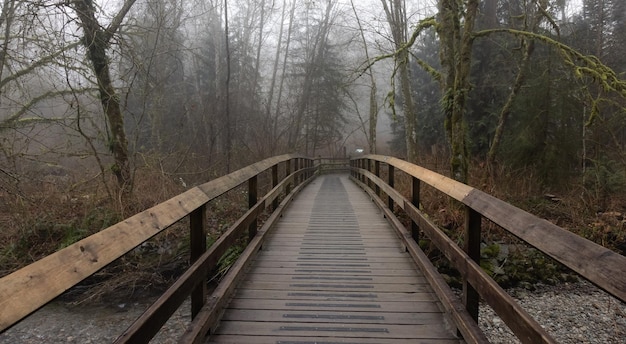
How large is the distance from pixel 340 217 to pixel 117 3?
878 centimetres

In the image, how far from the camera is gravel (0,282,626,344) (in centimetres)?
548

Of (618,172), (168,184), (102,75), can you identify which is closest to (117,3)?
(102,75)

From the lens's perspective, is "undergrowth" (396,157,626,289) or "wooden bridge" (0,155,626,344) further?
"undergrowth" (396,157,626,289)

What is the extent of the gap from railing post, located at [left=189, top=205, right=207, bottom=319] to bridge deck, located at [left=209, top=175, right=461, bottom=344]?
25 cm

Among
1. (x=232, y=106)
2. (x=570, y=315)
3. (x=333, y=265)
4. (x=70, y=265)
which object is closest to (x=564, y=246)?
(x=70, y=265)

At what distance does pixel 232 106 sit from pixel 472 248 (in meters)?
18.3

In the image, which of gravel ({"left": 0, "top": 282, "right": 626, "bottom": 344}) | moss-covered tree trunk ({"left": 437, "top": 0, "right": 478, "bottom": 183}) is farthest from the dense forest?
gravel ({"left": 0, "top": 282, "right": 626, "bottom": 344})

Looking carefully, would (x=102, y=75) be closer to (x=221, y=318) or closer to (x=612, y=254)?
(x=221, y=318)

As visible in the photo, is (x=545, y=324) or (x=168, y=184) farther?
(x=168, y=184)

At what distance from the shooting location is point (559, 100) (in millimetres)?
11984

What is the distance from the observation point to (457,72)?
7.66 m

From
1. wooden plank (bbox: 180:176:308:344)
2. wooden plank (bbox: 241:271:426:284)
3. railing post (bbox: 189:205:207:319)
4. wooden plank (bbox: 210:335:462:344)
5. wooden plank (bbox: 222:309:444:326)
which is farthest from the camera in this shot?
wooden plank (bbox: 241:271:426:284)

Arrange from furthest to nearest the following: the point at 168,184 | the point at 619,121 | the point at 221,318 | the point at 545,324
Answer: the point at 619,121
the point at 168,184
the point at 545,324
the point at 221,318

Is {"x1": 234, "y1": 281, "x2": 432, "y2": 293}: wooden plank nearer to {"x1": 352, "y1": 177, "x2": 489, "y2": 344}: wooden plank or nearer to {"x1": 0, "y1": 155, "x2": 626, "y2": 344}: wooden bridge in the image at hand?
{"x1": 0, "y1": 155, "x2": 626, "y2": 344}: wooden bridge
